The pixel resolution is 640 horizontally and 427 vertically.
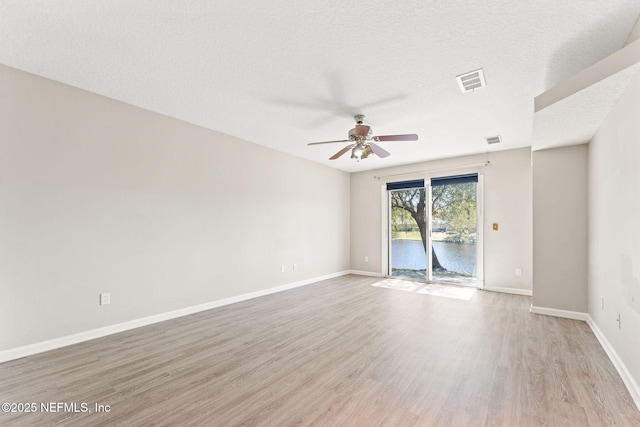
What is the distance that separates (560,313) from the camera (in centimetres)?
381

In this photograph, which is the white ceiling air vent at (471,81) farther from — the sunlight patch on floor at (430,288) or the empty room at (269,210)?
the sunlight patch on floor at (430,288)

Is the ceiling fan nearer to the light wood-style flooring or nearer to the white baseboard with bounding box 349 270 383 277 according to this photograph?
the light wood-style flooring

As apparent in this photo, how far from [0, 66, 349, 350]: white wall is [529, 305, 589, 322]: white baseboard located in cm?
411

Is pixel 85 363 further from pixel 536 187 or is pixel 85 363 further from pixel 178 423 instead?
pixel 536 187

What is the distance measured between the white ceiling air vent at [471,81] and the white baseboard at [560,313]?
10.4 ft

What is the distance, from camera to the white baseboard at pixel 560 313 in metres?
3.68

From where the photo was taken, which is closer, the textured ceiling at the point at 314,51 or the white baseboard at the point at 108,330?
the textured ceiling at the point at 314,51

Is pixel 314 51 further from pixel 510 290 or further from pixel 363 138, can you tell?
pixel 510 290

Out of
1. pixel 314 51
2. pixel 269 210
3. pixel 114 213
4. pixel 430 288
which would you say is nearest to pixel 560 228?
pixel 430 288

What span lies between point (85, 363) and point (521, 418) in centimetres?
348

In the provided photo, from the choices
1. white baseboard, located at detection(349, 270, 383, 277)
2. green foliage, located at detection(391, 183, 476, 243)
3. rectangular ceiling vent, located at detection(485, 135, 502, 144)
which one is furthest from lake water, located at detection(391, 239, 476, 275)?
rectangular ceiling vent, located at detection(485, 135, 502, 144)

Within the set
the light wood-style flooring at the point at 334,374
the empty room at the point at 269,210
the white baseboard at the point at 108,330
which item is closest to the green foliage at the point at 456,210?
the empty room at the point at 269,210

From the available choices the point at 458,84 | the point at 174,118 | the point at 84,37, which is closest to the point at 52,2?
the point at 84,37

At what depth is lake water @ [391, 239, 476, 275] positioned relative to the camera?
5.91 metres
